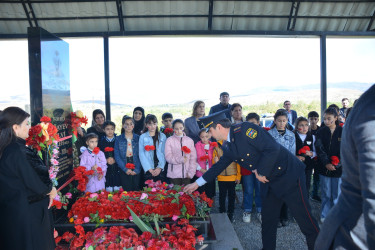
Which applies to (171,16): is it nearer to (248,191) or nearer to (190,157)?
(190,157)

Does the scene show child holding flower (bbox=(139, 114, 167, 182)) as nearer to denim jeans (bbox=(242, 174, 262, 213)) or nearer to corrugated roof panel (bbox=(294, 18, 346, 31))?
denim jeans (bbox=(242, 174, 262, 213))

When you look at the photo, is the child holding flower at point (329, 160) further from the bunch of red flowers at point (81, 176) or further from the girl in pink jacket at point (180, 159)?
the bunch of red flowers at point (81, 176)

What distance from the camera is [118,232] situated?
296cm

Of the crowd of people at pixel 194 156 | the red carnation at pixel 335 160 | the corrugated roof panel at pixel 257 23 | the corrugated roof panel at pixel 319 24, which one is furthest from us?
the corrugated roof panel at pixel 319 24

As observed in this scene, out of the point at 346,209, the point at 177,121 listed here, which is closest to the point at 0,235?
the point at 346,209

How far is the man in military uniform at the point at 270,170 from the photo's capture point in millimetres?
3191

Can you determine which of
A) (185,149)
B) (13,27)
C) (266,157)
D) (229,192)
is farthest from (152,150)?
(13,27)

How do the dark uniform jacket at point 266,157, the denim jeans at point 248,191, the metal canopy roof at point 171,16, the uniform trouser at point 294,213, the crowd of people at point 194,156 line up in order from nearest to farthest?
the uniform trouser at point 294,213, the dark uniform jacket at point 266,157, the crowd of people at point 194,156, the denim jeans at point 248,191, the metal canopy roof at point 171,16

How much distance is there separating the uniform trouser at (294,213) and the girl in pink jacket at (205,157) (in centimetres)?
168

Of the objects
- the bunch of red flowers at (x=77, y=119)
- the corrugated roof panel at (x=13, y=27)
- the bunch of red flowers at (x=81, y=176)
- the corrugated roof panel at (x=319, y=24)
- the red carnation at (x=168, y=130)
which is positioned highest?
the corrugated roof panel at (x=319, y=24)

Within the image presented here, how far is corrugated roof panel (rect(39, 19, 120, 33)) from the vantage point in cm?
697

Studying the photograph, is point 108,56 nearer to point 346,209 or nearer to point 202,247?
point 202,247

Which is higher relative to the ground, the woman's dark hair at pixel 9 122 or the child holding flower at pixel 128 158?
the woman's dark hair at pixel 9 122

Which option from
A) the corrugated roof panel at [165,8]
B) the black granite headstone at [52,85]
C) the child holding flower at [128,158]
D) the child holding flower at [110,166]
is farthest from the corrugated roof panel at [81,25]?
the child holding flower at [110,166]
